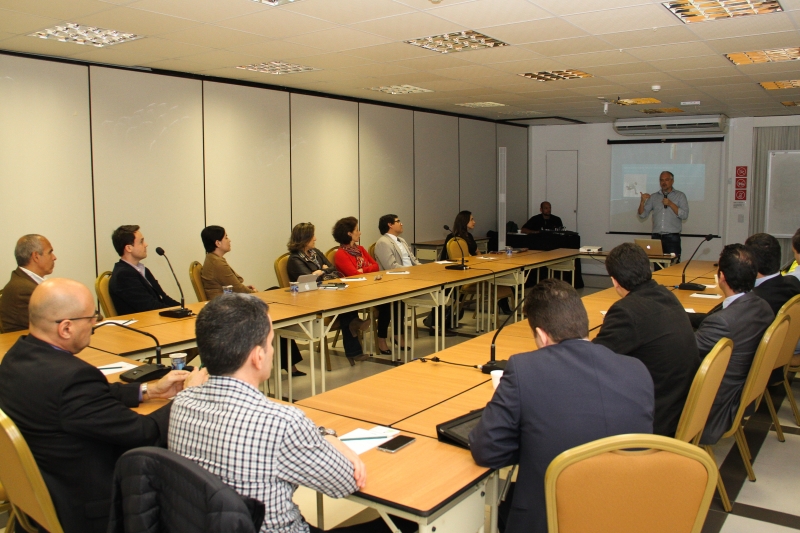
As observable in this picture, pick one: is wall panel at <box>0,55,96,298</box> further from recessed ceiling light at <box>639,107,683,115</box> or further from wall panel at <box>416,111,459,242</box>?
recessed ceiling light at <box>639,107,683,115</box>

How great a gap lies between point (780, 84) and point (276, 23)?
18.8 ft

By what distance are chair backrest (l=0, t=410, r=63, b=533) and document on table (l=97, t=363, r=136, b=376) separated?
3.08 ft

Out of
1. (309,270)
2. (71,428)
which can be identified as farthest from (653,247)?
(71,428)

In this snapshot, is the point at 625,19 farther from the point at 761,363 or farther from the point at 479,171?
the point at 479,171

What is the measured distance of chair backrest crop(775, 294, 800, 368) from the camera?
336 centimetres

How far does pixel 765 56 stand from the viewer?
5.58 m

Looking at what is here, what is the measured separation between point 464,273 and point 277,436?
15.6 feet

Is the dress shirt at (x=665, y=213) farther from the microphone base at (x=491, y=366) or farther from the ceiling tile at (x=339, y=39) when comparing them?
the microphone base at (x=491, y=366)

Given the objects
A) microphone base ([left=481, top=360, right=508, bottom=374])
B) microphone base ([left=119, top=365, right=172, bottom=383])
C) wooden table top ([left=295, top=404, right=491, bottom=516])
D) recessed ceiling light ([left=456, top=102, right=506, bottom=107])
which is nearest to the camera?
wooden table top ([left=295, top=404, right=491, bottom=516])

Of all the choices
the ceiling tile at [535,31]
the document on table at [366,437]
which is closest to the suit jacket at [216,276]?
the ceiling tile at [535,31]

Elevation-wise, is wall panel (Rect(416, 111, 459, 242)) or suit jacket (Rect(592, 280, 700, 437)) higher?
wall panel (Rect(416, 111, 459, 242))

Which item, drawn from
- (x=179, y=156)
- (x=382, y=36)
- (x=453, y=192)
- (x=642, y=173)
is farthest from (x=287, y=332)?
(x=642, y=173)

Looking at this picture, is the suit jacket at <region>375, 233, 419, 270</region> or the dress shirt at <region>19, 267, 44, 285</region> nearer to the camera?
the dress shirt at <region>19, 267, 44, 285</region>

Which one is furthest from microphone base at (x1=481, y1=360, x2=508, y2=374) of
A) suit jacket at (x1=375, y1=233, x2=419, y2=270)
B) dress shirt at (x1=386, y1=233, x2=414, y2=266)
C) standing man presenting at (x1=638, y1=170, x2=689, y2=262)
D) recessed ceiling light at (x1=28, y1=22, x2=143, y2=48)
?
standing man presenting at (x1=638, y1=170, x2=689, y2=262)
